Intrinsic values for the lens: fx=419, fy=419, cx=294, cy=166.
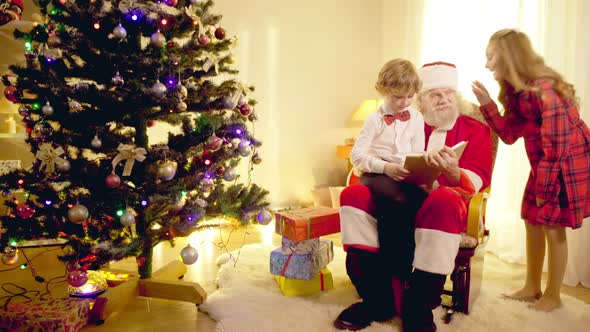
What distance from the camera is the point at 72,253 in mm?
1865

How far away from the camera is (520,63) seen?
73.0 inches

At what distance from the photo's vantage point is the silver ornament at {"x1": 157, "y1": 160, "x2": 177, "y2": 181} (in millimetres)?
1746

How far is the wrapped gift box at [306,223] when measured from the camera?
197 cm

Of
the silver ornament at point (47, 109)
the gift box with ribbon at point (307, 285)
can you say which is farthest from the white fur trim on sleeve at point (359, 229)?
the silver ornament at point (47, 109)

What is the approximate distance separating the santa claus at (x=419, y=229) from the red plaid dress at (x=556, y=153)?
7.9 inches

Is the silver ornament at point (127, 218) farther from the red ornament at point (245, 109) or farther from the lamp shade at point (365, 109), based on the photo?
the lamp shade at point (365, 109)

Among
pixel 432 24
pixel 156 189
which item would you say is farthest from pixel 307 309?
pixel 432 24

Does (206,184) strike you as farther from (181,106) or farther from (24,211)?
(24,211)

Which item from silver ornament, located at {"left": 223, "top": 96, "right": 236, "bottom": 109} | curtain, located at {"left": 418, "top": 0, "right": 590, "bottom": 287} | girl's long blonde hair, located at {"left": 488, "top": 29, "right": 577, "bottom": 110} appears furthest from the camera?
curtain, located at {"left": 418, "top": 0, "right": 590, "bottom": 287}

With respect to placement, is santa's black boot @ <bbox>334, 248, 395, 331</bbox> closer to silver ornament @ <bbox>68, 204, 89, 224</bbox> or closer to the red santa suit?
the red santa suit

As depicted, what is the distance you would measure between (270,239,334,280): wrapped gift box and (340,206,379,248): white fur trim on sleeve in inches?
12.4

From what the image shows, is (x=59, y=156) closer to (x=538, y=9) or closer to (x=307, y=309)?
(x=307, y=309)

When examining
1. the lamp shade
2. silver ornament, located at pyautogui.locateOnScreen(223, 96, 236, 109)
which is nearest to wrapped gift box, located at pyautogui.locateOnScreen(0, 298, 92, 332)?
silver ornament, located at pyautogui.locateOnScreen(223, 96, 236, 109)

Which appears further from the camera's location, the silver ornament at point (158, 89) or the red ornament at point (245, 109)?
the red ornament at point (245, 109)
